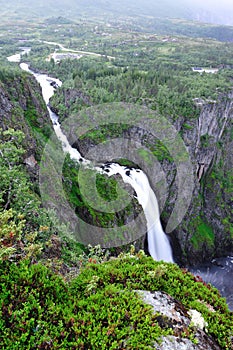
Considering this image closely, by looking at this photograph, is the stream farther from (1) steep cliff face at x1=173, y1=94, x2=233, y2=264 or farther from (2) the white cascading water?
(1) steep cliff face at x1=173, y1=94, x2=233, y2=264

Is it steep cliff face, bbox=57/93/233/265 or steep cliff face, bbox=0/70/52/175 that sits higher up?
steep cliff face, bbox=0/70/52/175

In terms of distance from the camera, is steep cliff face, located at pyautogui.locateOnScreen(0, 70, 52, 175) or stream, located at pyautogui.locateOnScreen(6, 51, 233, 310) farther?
stream, located at pyautogui.locateOnScreen(6, 51, 233, 310)

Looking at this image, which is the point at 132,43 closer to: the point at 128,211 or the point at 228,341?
the point at 128,211

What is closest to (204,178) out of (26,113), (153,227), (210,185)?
(210,185)

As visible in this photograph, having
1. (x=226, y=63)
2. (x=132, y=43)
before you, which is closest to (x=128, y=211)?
(x=226, y=63)

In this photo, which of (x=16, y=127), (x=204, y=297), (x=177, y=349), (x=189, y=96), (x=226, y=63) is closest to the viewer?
(x=177, y=349)

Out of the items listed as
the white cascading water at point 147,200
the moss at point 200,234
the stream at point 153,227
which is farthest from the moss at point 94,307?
the moss at point 200,234

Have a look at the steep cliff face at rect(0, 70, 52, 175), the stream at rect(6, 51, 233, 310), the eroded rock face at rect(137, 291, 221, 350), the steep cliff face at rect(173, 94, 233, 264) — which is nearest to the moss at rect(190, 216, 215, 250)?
the steep cliff face at rect(173, 94, 233, 264)

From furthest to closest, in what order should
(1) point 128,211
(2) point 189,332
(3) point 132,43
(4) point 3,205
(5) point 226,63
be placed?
(3) point 132,43
(5) point 226,63
(1) point 128,211
(4) point 3,205
(2) point 189,332

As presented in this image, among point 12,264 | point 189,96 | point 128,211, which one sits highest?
point 12,264
